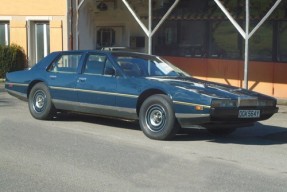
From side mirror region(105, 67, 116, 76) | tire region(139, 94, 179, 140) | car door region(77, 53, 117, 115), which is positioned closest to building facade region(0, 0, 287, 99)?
car door region(77, 53, 117, 115)

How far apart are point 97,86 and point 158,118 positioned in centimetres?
142

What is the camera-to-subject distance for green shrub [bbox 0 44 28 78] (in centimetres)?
1975

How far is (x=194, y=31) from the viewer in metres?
17.3

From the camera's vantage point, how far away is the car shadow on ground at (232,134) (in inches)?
352

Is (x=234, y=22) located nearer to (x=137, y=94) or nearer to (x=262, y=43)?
(x=262, y=43)

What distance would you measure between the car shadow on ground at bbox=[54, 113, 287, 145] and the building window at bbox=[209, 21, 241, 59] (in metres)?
5.66

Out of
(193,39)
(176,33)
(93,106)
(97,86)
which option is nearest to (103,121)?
(93,106)

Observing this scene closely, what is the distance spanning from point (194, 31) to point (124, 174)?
11404 millimetres

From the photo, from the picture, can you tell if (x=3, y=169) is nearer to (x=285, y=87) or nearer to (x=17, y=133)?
(x=17, y=133)

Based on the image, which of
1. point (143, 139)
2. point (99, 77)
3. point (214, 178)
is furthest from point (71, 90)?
point (214, 178)

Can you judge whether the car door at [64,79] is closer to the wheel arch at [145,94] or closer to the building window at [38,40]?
the wheel arch at [145,94]

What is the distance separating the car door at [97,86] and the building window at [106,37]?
1082cm

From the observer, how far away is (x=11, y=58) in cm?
1981

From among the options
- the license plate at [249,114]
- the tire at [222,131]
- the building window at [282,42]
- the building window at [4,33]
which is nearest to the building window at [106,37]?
the building window at [4,33]
